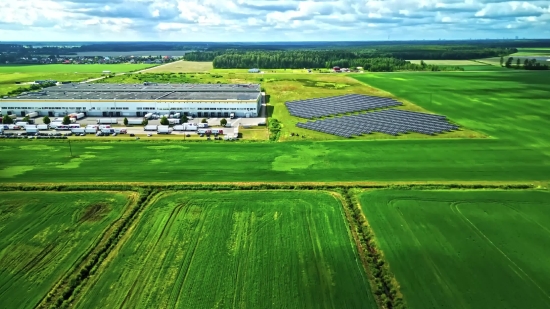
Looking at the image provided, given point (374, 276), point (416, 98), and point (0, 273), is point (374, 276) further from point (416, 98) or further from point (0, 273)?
point (416, 98)

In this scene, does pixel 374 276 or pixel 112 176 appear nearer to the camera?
pixel 374 276

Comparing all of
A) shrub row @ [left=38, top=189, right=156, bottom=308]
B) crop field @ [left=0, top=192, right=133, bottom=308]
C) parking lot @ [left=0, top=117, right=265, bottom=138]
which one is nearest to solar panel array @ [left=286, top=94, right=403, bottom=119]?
parking lot @ [left=0, top=117, right=265, bottom=138]

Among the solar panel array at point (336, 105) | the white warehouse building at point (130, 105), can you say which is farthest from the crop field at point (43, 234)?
the solar panel array at point (336, 105)

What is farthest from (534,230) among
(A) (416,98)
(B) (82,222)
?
(A) (416,98)

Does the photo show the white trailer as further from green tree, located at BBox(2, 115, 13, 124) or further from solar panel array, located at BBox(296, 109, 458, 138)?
solar panel array, located at BBox(296, 109, 458, 138)

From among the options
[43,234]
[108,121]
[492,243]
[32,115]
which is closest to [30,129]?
[108,121]

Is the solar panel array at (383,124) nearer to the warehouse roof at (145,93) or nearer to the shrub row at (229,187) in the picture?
the warehouse roof at (145,93)
